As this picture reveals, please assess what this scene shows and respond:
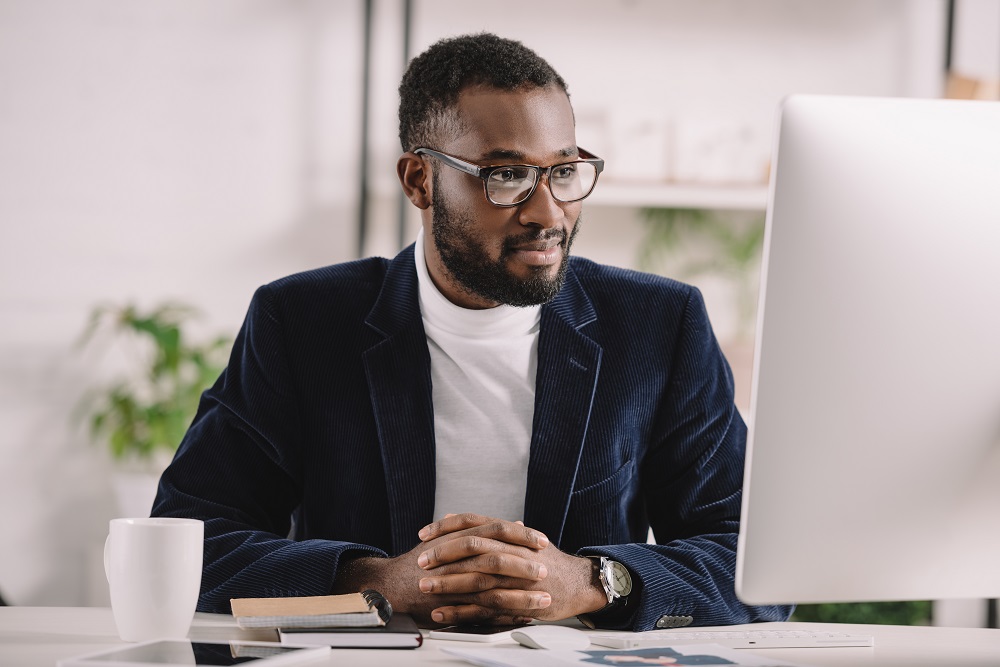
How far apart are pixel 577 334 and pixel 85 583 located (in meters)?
2.17

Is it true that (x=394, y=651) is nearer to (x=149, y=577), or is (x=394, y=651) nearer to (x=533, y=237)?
(x=149, y=577)

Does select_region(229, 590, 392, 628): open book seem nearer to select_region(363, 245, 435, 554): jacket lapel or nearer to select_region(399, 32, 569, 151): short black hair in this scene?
select_region(363, 245, 435, 554): jacket lapel

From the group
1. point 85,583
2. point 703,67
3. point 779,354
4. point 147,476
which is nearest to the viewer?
point 779,354

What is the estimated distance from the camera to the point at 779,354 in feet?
2.56

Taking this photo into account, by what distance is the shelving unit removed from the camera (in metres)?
3.07

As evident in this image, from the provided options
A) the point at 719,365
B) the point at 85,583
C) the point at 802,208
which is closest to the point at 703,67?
the point at 719,365

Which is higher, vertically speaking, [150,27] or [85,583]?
[150,27]

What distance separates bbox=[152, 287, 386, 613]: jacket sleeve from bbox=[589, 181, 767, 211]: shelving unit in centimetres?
171

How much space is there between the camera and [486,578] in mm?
1090

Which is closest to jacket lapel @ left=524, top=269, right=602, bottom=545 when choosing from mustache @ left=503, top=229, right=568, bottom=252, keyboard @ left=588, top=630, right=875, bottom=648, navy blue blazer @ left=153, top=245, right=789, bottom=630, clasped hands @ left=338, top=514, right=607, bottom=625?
navy blue blazer @ left=153, top=245, right=789, bottom=630

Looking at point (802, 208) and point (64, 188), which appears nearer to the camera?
point (802, 208)

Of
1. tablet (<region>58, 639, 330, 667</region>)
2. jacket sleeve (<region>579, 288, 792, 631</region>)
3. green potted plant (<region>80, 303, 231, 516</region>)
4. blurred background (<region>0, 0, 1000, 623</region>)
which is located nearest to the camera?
tablet (<region>58, 639, 330, 667</region>)

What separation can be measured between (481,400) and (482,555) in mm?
426

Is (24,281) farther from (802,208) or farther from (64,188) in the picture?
(802,208)
